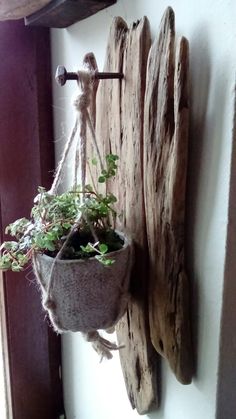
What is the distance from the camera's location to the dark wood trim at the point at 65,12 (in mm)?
719

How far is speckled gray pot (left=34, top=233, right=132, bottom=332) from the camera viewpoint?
23.0 inches

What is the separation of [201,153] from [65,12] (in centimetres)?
43

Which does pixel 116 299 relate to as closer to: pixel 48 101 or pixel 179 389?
pixel 179 389

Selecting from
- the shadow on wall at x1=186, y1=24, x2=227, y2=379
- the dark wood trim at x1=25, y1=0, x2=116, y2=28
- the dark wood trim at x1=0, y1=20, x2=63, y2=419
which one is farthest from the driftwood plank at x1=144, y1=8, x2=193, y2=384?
the dark wood trim at x1=0, y1=20, x2=63, y2=419

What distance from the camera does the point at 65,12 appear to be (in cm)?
78

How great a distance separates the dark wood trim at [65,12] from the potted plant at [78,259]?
291 mm

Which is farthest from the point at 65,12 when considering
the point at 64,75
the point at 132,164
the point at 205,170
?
the point at 205,170

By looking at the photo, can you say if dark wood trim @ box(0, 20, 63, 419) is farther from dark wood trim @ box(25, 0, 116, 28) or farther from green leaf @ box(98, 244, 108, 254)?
green leaf @ box(98, 244, 108, 254)

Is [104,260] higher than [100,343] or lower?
higher

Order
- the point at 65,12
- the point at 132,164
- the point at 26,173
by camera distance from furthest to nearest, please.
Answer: the point at 26,173
the point at 65,12
the point at 132,164

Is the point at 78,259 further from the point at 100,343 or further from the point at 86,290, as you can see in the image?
the point at 100,343

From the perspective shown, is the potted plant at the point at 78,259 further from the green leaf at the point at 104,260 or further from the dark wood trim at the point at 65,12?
the dark wood trim at the point at 65,12

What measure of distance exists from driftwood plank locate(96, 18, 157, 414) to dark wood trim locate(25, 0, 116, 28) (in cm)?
8

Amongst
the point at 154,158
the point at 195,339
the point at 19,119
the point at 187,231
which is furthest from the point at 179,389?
the point at 19,119
